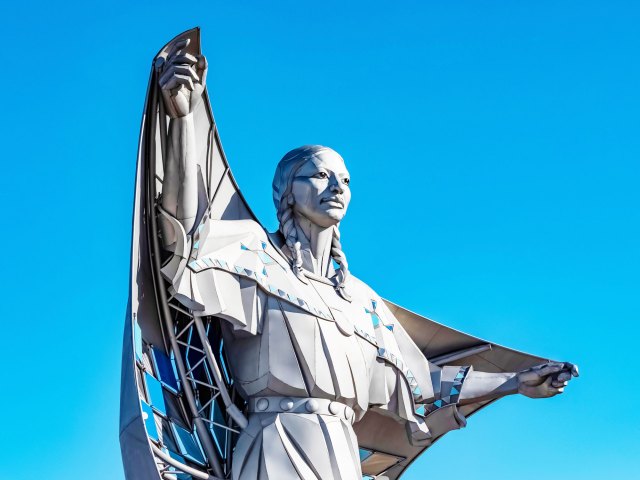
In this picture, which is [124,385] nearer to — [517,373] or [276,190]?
[276,190]

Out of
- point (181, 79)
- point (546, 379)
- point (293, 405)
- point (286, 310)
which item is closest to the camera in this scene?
point (181, 79)

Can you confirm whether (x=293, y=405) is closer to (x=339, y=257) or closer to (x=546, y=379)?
(x=339, y=257)

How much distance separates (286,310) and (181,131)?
2.12 meters

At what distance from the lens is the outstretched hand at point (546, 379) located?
47.4 feet

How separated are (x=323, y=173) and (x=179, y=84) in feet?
7.17

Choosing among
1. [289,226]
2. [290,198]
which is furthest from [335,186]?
[289,226]

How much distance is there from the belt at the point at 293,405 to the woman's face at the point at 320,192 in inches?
80.0

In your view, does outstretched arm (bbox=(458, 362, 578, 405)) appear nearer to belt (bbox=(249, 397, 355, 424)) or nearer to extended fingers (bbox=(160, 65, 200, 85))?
belt (bbox=(249, 397, 355, 424))

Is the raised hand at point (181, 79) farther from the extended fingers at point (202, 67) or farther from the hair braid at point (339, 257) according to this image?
the hair braid at point (339, 257)

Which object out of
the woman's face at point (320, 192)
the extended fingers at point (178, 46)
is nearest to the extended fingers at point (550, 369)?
the woman's face at point (320, 192)

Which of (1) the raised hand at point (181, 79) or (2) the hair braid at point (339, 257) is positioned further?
(2) the hair braid at point (339, 257)

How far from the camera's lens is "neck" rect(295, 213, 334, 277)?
14.0m

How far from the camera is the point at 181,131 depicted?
12672 mm

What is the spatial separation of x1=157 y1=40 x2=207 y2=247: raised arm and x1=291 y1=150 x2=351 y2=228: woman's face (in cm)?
133
